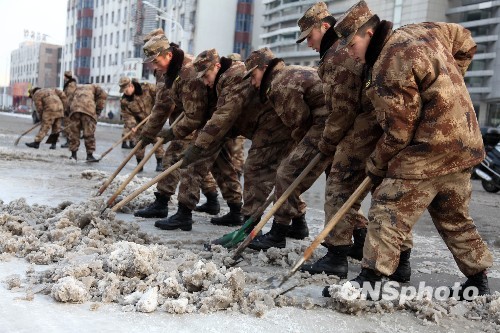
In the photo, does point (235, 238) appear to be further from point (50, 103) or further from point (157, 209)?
point (50, 103)

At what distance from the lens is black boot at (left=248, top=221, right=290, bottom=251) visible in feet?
16.5

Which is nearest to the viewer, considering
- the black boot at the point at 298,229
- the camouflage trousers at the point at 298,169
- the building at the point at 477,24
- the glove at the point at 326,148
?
the glove at the point at 326,148

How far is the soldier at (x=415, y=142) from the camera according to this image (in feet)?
11.4

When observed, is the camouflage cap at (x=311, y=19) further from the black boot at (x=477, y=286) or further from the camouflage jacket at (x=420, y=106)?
the black boot at (x=477, y=286)

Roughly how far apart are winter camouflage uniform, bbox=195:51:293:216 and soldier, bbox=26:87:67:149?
35.7ft

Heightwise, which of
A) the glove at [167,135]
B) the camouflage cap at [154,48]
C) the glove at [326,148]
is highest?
the camouflage cap at [154,48]

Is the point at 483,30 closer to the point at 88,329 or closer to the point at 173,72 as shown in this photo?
the point at 173,72

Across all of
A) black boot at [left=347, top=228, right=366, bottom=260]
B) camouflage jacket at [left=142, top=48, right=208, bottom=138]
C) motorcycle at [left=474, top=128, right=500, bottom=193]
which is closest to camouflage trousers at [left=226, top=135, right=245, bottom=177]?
camouflage jacket at [left=142, top=48, right=208, bottom=138]

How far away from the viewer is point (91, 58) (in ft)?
275

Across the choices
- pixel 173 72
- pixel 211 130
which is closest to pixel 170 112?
pixel 173 72

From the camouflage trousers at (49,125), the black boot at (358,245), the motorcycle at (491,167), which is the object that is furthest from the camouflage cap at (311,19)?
the camouflage trousers at (49,125)

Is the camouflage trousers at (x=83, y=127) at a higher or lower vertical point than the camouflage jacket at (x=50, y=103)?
lower

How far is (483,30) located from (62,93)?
36.9 metres

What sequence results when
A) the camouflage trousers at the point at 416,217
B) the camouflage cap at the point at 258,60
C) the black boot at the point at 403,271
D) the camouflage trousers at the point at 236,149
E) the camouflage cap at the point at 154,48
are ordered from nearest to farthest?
the camouflage trousers at the point at 416,217 < the black boot at the point at 403,271 < the camouflage cap at the point at 258,60 < the camouflage cap at the point at 154,48 < the camouflage trousers at the point at 236,149
